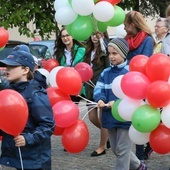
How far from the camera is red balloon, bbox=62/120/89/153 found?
430 cm

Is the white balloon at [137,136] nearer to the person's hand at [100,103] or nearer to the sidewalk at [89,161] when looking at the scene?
the person's hand at [100,103]

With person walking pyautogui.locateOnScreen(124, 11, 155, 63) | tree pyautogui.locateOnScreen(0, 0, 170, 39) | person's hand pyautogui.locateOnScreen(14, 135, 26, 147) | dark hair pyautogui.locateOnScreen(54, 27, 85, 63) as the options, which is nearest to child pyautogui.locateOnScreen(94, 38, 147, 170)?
person walking pyautogui.locateOnScreen(124, 11, 155, 63)

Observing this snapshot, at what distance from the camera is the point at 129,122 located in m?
4.36

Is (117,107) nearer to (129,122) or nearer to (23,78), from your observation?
(129,122)

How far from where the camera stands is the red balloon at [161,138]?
12.9 feet


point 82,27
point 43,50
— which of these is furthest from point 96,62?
point 43,50

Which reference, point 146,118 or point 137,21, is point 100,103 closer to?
point 146,118

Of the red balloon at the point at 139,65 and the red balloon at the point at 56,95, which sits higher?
the red balloon at the point at 139,65

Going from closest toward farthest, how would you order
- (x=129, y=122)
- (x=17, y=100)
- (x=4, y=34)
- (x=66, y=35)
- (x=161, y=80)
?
(x=17, y=100), (x=161, y=80), (x=129, y=122), (x=4, y=34), (x=66, y=35)

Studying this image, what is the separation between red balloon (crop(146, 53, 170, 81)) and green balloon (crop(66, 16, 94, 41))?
147cm

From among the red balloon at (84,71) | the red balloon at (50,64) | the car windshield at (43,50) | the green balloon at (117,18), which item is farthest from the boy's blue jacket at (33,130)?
the car windshield at (43,50)

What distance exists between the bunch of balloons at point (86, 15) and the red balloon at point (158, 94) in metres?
1.62

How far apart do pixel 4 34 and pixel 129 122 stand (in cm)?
213

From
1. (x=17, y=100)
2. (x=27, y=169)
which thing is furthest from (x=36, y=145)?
(x=17, y=100)
